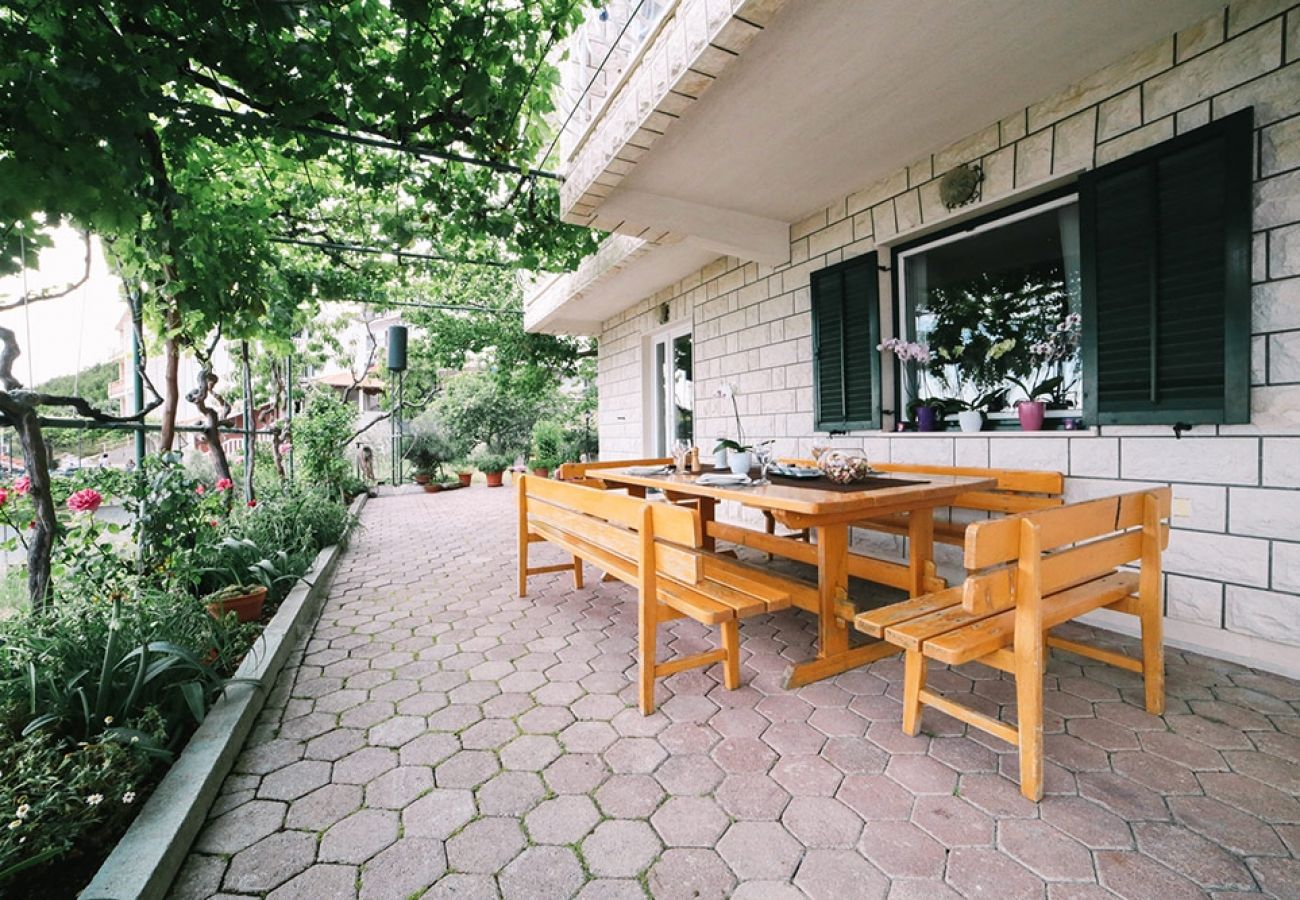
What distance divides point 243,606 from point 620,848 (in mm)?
2424

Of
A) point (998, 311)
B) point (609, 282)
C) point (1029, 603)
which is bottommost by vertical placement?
point (1029, 603)

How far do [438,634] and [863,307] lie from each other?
10.8ft

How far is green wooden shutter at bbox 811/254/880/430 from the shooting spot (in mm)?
3635

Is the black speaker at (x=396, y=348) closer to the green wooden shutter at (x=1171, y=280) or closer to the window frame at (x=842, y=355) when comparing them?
the window frame at (x=842, y=355)

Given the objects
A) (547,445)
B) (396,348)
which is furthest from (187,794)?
(547,445)

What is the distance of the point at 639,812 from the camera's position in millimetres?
1458

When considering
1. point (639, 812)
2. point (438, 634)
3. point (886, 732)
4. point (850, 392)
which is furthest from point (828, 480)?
point (438, 634)

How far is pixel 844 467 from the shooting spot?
2.53m

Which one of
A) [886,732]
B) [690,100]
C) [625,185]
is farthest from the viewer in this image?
[625,185]

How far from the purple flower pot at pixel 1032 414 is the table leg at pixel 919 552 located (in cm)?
93

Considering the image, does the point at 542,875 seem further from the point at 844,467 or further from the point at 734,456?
the point at 734,456

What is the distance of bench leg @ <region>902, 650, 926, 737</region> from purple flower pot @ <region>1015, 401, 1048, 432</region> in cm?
177

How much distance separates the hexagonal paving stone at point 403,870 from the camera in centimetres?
121

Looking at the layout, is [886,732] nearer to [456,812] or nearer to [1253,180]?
[456,812]
